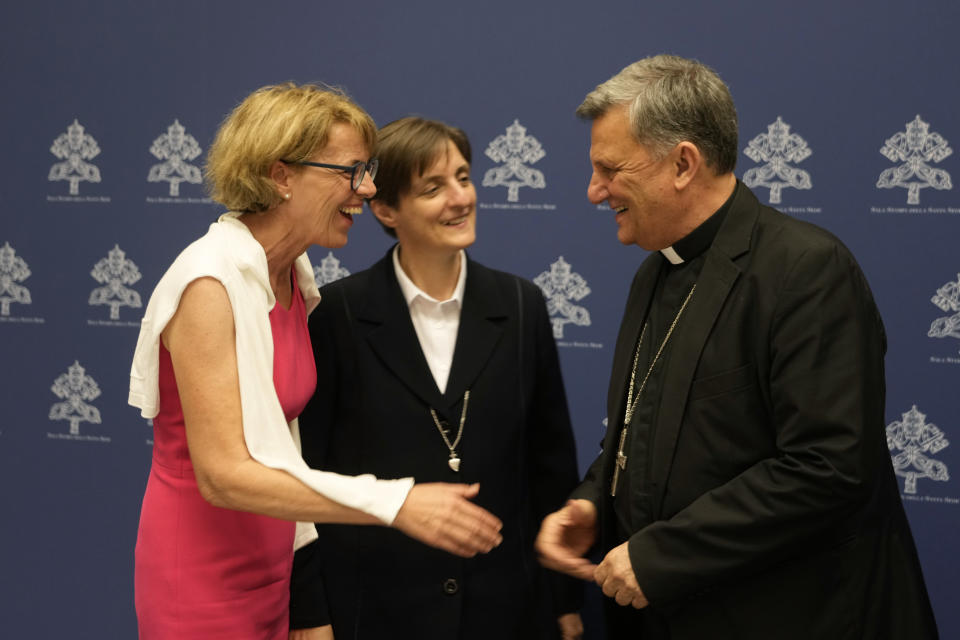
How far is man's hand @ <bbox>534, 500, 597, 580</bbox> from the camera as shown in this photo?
2.18m

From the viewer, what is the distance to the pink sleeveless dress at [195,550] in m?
1.98

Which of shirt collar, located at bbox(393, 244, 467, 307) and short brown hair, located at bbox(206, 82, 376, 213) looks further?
shirt collar, located at bbox(393, 244, 467, 307)

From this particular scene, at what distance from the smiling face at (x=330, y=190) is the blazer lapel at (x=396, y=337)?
231mm

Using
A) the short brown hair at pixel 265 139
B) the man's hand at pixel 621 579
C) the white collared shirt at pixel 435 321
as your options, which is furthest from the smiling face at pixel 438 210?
the man's hand at pixel 621 579

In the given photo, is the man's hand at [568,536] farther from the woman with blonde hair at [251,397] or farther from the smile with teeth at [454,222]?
the smile with teeth at [454,222]

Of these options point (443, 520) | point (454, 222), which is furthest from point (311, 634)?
point (454, 222)

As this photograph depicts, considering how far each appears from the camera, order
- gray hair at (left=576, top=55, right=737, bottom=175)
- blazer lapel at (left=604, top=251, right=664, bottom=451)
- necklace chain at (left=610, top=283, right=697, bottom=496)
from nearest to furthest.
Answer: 1. gray hair at (left=576, top=55, right=737, bottom=175)
2. necklace chain at (left=610, top=283, right=697, bottom=496)
3. blazer lapel at (left=604, top=251, right=664, bottom=451)

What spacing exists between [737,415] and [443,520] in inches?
23.7

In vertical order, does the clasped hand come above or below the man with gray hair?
below

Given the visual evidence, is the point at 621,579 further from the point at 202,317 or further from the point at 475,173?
the point at 475,173

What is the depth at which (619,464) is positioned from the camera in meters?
2.10

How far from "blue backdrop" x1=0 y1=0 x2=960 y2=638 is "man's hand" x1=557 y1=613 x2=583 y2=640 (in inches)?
24.7

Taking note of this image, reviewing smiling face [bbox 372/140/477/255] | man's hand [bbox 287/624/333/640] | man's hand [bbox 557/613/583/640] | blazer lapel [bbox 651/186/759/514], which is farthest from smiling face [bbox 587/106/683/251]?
man's hand [bbox 287/624/333/640]

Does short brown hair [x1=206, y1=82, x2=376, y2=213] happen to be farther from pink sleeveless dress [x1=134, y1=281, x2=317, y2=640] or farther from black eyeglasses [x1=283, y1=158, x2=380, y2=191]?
pink sleeveless dress [x1=134, y1=281, x2=317, y2=640]
